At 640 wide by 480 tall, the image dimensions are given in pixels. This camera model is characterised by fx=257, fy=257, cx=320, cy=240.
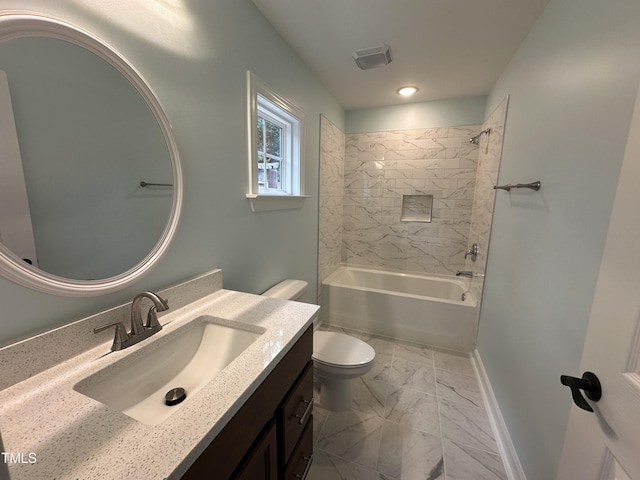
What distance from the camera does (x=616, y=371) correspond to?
1.70 ft

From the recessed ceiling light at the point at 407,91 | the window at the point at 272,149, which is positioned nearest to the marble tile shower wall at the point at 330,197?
the window at the point at 272,149

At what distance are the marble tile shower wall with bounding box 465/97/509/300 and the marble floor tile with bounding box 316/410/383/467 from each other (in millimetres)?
1436

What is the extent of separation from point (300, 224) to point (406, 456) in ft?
5.47

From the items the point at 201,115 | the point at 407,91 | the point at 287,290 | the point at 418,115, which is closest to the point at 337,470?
the point at 287,290

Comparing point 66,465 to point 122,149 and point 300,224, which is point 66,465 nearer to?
point 122,149

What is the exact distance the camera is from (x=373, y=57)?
1861 mm

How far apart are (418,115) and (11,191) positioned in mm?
3232

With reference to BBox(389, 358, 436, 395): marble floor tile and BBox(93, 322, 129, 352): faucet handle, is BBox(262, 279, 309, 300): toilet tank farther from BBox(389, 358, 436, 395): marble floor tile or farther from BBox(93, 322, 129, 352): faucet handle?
BBox(389, 358, 436, 395): marble floor tile

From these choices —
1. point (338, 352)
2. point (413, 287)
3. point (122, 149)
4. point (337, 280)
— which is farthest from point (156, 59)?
point (413, 287)

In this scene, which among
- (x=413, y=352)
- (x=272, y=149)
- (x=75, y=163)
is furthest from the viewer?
(x=413, y=352)

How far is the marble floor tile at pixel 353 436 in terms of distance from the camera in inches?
56.7

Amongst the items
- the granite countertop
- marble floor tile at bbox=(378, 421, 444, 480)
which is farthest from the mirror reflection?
marble floor tile at bbox=(378, 421, 444, 480)

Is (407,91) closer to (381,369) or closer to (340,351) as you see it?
(340,351)

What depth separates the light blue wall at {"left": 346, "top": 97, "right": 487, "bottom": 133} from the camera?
2.74 metres
